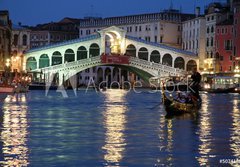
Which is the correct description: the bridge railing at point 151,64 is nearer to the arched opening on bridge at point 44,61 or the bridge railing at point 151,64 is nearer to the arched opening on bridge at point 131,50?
the arched opening on bridge at point 131,50

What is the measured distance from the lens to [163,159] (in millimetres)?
9695

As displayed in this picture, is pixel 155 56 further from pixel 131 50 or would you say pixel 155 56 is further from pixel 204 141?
pixel 204 141

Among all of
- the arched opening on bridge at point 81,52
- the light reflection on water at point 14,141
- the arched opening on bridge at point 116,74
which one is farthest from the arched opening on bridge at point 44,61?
the light reflection on water at point 14,141

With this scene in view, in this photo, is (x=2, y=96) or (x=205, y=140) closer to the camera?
(x=205, y=140)

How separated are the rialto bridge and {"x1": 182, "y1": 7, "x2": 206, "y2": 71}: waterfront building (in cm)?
285

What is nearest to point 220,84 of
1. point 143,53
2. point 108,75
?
point 143,53

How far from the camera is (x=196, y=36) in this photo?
6241 centimetres

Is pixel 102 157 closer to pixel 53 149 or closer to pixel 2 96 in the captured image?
pixel 53 149

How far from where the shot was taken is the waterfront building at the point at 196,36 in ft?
200

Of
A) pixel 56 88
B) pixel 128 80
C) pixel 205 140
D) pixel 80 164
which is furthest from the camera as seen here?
pixel 128 80

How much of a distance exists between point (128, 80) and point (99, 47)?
1191cm

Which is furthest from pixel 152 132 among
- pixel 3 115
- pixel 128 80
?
pixel 128 80

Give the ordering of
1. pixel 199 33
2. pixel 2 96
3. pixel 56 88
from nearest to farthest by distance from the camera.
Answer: pixel 2 96 < pixel 56 88 < pixel 199 33

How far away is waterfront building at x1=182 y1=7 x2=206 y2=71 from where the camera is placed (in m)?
60.9
